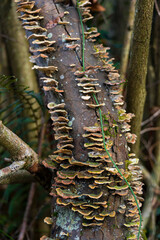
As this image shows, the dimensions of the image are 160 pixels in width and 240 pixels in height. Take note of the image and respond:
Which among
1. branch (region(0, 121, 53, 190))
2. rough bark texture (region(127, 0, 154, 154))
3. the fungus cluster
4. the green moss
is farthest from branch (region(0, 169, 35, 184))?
rough bark texture (region(127, 0, 154, 154))

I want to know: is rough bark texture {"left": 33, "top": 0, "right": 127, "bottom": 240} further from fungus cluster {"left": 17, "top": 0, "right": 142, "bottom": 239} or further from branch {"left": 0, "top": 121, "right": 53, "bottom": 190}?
branch {"left": 0, "top": 121, "right": 53, "bottom": 190}

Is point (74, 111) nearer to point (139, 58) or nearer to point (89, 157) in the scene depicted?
point (89, 157)

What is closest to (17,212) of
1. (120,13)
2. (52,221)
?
(52,221)

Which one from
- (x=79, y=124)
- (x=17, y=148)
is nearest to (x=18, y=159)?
(x=17, y=148)

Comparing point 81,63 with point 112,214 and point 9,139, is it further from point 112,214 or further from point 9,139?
point 112,214

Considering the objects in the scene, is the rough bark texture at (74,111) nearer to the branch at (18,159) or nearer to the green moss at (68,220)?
the green moss at (68,220)

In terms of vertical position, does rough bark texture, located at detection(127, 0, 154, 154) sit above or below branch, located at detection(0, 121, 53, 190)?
above
